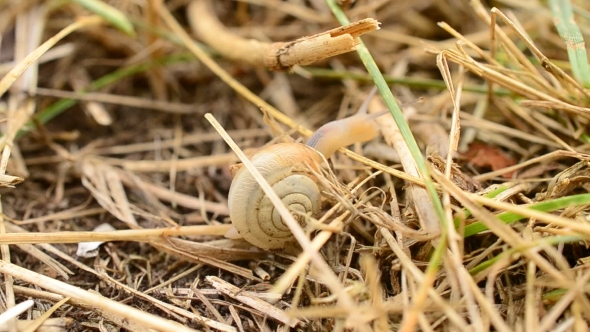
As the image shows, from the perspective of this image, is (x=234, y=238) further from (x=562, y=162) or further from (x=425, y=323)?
(x=562, y=162)

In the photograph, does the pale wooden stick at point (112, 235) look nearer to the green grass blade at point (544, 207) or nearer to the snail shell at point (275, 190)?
the snail shell at point (275, 190)

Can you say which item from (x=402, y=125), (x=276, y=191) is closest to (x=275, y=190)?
(x=276, y=191)

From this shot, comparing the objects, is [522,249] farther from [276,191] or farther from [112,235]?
[112,235]

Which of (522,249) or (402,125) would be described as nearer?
(522,249)

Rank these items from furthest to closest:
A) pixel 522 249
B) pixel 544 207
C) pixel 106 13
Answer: pixel 106 13
pixel 544 207
pixel 522 249

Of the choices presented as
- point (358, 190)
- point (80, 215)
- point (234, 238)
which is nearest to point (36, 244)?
point (80, 215)

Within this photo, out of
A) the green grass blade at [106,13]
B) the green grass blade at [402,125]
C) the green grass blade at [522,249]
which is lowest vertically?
the green grass blade at [522,249]

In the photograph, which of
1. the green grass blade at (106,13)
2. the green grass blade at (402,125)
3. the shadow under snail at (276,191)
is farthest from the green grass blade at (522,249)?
the green grass blade at (106,13)
